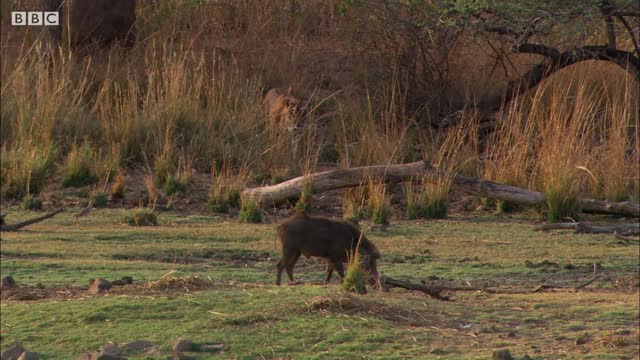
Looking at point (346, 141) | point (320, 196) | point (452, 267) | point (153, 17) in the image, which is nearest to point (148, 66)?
point (153, 17)

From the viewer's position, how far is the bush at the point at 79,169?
543 inches

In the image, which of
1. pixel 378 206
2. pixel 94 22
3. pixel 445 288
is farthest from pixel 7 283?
pixel 94 22

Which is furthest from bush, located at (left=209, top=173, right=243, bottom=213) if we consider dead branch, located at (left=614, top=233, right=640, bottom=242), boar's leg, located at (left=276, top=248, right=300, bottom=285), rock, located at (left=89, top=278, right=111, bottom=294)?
rock, located at (left=89, top=278, right=111, bottom=294)

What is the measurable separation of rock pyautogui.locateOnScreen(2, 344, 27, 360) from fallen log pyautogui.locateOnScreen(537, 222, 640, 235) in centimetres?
623

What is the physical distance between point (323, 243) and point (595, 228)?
3979mm

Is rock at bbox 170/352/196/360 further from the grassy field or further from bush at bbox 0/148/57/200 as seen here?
bush at bbox 0/148/57/200

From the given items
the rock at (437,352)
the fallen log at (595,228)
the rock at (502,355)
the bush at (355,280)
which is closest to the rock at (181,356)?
the rock at (437,352)

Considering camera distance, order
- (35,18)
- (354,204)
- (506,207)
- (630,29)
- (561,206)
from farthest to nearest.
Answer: (35,18)
(630,29)
(506,207)
(354,204)
(561,206)

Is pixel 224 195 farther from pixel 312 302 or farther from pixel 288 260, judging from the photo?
pixel 312 302

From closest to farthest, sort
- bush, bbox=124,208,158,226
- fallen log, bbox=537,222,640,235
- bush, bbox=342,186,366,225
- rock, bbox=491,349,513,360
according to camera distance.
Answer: rock, bbox=491,349,513,360 < fallen log, bbox=537,222,640,235 < bush, bbox=124,208,158,226 < bush, bbox=342,186,366,225

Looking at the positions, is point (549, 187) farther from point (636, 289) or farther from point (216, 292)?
point (216, 292)

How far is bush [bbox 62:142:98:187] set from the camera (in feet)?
45.2

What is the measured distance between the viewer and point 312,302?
6762 millimetres

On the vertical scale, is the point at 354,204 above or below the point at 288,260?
below
